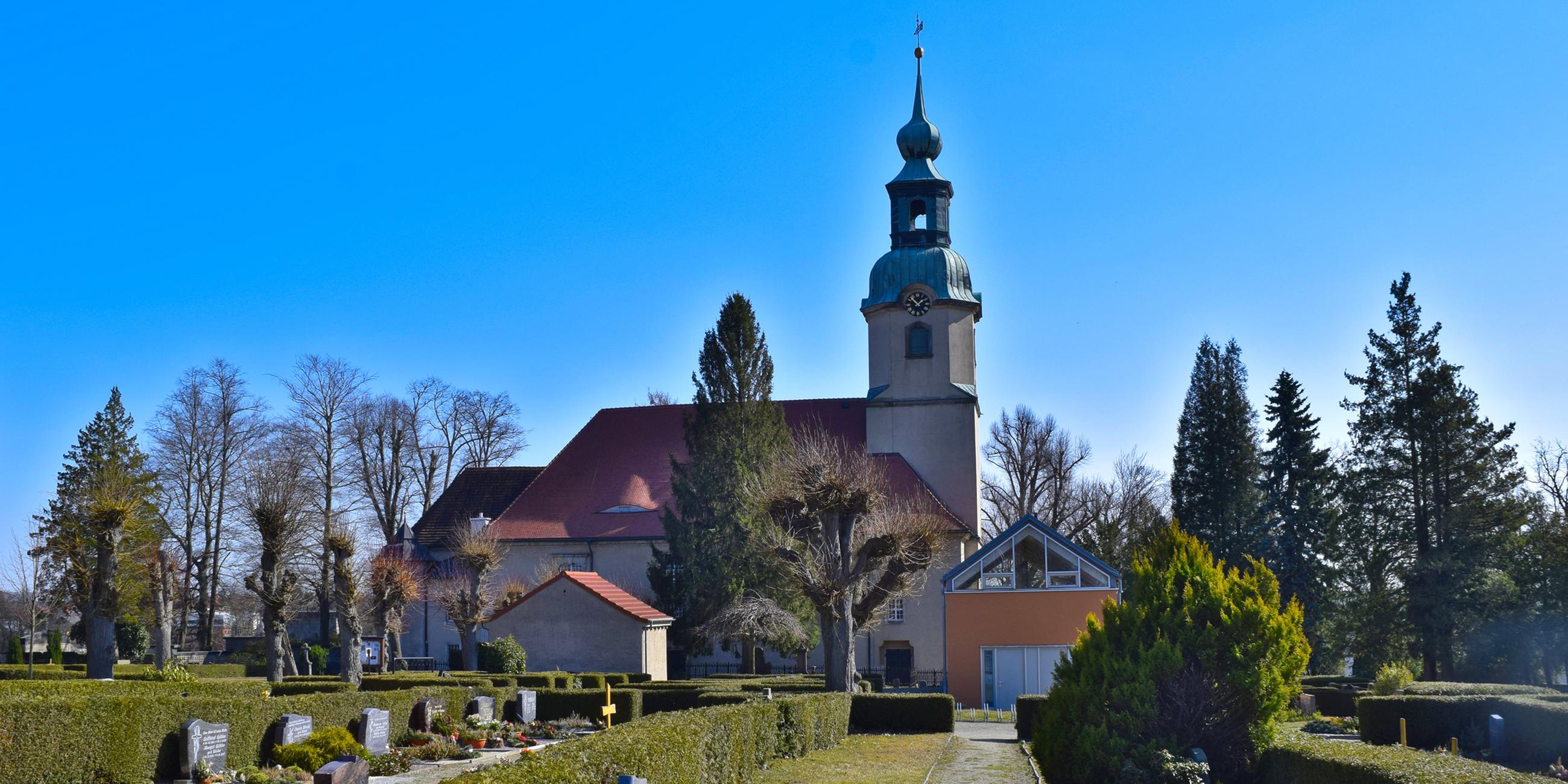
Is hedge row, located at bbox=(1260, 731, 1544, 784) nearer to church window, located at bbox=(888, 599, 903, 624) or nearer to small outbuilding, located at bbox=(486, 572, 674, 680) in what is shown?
small outbuilding, located at bbox=(486, 572, 674, 680)

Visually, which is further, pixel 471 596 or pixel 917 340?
pixel 917 340

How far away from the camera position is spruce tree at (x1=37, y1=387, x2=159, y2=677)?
3033 centimetres

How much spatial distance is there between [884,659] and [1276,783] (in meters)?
28.1

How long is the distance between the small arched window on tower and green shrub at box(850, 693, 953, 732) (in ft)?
69.8

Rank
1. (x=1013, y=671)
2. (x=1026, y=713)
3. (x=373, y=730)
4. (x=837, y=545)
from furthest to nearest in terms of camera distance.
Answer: (x=1013, y=671)
(x=837, y=545)
(x=1026, y=713)
(x=373, y=730)

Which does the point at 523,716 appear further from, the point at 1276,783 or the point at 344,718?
the point at 1276,783

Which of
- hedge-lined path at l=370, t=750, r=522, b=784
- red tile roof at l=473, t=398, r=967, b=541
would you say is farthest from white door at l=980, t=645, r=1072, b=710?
hedge-lined path at l=370, t=750, r=522, b=784

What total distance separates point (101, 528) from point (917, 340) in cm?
2693

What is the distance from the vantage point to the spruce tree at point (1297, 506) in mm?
42906

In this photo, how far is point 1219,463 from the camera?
47.9 m

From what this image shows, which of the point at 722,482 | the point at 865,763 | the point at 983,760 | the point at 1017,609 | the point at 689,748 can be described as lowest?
the point at 983,760

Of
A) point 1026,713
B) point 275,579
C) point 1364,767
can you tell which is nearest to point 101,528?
Result: point 275,579

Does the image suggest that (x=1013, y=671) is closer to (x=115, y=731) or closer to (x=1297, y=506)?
(x=1297, y=506)

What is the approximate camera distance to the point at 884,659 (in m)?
42.4
